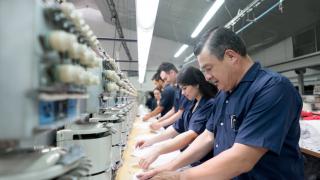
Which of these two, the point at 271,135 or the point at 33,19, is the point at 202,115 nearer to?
the point at 271,135

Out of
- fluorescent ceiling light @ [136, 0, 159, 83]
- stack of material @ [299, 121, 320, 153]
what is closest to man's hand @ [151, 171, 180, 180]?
stack of material @ [299, 121, 320, 153]

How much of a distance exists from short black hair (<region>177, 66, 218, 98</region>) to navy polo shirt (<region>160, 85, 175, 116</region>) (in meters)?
1.79

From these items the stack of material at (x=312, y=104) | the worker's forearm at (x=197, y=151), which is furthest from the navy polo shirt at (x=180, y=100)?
the stack of material at (x=312, y=104)

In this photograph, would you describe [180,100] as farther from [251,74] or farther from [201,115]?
[251,74]

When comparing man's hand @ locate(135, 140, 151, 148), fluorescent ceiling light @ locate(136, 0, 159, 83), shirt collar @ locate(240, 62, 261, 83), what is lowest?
man's hand @ locate(135, 140, 151, 148)

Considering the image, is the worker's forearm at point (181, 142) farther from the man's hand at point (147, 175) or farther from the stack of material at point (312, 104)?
the stack of material at point (312, 104)

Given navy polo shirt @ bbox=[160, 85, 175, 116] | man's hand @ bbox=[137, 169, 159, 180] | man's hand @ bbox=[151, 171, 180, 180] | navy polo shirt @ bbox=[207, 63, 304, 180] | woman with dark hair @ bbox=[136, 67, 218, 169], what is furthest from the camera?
navy polo shirt @ bbox=[160, 85, 175, 116]

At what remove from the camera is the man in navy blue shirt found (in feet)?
3.77

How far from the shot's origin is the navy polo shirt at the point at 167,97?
404cm

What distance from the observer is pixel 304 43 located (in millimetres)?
6277

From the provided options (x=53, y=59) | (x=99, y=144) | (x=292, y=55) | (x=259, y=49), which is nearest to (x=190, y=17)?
(x=292, y=55)

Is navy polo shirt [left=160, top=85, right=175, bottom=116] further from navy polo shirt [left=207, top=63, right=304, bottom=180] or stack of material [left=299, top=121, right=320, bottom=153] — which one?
navy polo shirt [left=207, top=63, right=304, bottom=180]

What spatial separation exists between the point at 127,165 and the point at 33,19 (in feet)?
4.64

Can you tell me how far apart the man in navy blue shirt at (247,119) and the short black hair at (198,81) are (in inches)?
22.8
